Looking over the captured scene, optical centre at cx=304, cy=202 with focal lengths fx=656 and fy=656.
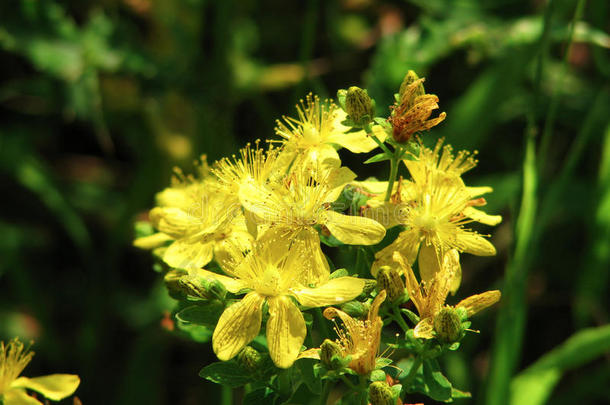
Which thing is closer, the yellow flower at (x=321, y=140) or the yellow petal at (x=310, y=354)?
the yellow petal at (x=310, y=354)

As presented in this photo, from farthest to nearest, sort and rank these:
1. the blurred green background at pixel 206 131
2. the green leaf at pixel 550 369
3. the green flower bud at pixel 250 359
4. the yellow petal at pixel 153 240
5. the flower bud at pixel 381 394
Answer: the blurred green background at pixel 206 131 → the green leaf at pixel 550 369 → the yellow petal at pixel 153 240 → the green flower bud at pixel 250 359 → the flower bud at pixel 381 394

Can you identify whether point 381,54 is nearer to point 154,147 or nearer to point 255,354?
point 154,147

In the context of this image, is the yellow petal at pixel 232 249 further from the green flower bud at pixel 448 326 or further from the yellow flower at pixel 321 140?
the green flower bud at pixel 448 326

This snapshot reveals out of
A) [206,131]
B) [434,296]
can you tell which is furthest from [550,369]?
[206,131]

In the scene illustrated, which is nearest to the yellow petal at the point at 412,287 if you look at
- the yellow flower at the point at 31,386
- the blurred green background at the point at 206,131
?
the yellow flower at the point at 31,386

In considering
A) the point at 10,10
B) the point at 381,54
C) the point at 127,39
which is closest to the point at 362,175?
the point at 381,54

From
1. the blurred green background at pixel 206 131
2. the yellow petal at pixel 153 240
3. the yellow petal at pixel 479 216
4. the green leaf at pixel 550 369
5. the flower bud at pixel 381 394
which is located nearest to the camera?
the flower bud at pixel 381 394
